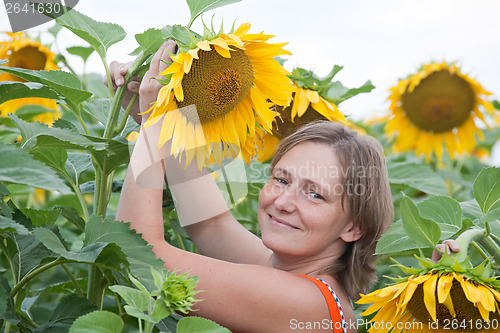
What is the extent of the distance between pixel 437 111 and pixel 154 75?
1.99 m

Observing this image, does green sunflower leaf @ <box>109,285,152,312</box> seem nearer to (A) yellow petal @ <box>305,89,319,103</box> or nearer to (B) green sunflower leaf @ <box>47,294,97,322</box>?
(B) green sunflower leaf @ <box>47,294,97,322</box>

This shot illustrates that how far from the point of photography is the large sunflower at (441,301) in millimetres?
1058

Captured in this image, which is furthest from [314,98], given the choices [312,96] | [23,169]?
[23,169]

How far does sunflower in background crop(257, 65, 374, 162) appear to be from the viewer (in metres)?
1.71

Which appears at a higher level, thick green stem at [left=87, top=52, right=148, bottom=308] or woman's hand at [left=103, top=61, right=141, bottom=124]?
woman's hand at [left=103, top=61, right=141, bottom=124]

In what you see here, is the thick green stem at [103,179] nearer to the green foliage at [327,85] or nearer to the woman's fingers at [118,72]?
the woman's fingers at [118,72]

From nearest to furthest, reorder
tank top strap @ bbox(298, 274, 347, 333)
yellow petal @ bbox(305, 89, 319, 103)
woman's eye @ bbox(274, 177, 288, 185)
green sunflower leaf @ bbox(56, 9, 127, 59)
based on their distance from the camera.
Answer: green sunflower leaf @ bbox(56, 9, 127, 59)
tank top strap @ bbox(298, 274, 347, 333)
woman's eye @ bbox(274, 177, 288, 185)
yellow petal @ bbox(305, 89, 319, 103)

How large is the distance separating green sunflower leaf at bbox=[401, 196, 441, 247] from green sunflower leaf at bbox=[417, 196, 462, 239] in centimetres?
11

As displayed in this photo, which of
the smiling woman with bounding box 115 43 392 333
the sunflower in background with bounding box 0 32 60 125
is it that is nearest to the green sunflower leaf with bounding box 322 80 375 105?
the smiling woman with bounding box 115 43 392 333

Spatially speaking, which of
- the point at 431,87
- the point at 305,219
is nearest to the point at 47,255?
the point at 305,219

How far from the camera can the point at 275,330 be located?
4.33ft

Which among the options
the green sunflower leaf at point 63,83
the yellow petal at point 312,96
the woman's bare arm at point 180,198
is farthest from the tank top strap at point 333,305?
the green sunflower leaf at point 63,83

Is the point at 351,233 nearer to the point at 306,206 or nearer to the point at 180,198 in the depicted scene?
the point at 306,206

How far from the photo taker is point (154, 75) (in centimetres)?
118
